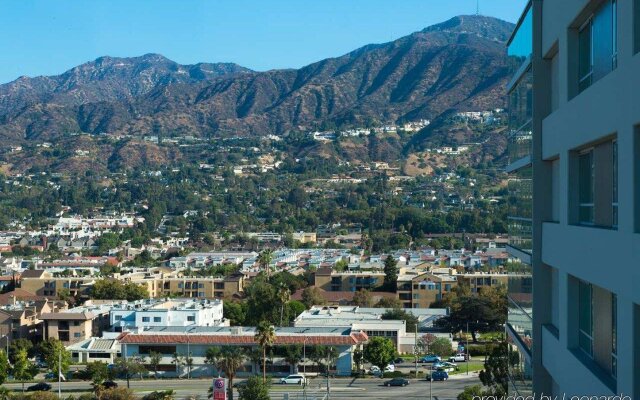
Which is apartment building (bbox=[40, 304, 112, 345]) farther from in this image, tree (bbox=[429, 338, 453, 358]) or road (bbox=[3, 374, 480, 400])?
tree (bbox=[429, 338, 453, 358])

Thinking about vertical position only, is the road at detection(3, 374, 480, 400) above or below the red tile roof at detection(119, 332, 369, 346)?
below

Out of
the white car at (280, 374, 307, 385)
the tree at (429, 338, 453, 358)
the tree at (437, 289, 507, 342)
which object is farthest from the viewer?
the tree at (437, 289, 507, 342)

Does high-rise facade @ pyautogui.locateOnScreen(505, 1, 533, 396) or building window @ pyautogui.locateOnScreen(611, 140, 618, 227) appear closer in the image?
building window @ pyautogui.locateOnScreen(611, 140, 618, 227)

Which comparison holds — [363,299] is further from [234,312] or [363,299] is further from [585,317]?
[585,317]

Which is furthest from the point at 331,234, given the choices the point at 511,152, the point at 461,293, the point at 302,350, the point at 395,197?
the point at 511,152

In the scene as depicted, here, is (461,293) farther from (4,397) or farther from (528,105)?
(528,105)

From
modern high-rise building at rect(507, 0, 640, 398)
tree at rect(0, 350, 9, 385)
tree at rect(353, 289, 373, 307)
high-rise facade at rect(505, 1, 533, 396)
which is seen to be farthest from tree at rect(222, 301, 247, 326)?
modern high-rise building at rect(507, 0, 640, 398)

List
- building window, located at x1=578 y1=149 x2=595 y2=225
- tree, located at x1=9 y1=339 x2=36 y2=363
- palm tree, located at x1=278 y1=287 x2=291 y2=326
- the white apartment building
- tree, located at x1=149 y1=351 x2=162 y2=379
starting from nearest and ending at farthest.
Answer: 1. building window, located at x1=578 y1=149 x2=595 y2=225
2. tree, located at x1=149 y1=351 x2=162 y2=379
3. tree, located at x1=9 y1=339 x2=36 y2=363
4. the white apartment building
5. palm tree, located at x1=278 y1=287 x2=291 y2=326
